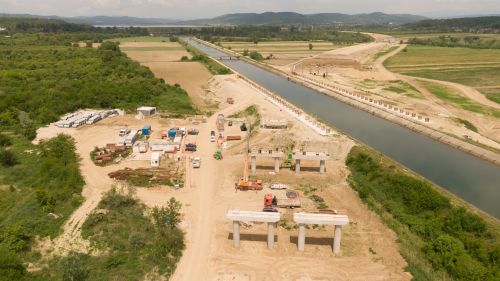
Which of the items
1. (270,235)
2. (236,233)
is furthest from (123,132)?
(270,235)

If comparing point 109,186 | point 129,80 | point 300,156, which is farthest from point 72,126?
point 300,156

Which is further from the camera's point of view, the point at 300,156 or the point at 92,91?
the point at 92,91

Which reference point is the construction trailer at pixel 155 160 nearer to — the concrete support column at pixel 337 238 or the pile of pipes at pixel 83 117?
the pile of pipes at pixel 83 117

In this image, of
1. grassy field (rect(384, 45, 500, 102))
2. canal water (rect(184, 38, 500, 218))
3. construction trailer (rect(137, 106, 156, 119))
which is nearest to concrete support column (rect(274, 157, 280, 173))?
canal water (rect(184, 38, 500, 218))

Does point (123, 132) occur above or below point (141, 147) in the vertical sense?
above

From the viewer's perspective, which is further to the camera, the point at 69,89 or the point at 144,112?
the point at 69,89

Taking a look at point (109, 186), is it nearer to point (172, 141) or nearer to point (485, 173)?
point (172, 141)

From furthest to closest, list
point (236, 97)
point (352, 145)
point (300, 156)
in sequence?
1. point (236, 97)
2. point (352, 145)
3. point (300, 156)

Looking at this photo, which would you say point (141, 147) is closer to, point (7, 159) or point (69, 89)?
point (7, 159)
